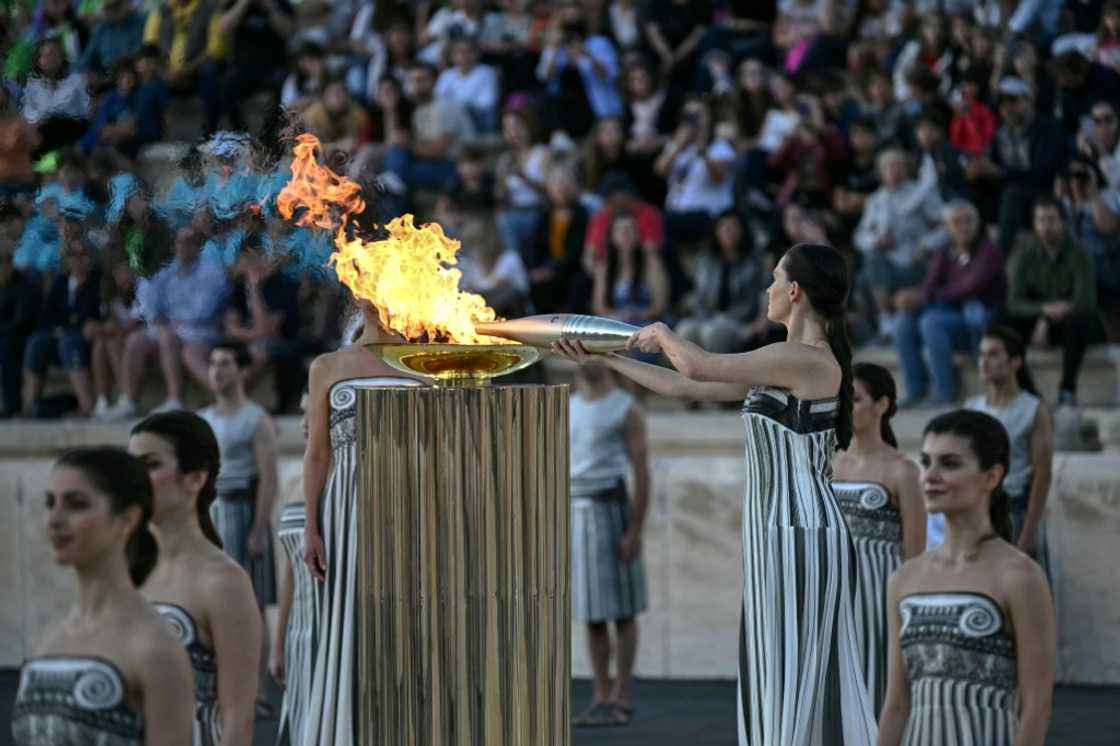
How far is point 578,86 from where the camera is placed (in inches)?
531

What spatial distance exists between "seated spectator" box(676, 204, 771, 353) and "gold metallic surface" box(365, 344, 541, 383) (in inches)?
266

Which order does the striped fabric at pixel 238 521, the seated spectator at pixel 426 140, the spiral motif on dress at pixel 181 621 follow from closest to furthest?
the spiral motif on dress at pixel 181 621 < the striped fabric at pixel 238 521 < the seated spectator at pixel 426 140

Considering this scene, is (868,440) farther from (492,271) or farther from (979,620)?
(492,271)

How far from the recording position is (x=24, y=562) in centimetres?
1123

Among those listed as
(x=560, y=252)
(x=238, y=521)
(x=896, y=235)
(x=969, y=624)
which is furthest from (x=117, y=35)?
(x=969, y=624)

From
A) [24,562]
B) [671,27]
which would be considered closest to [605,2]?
[671,27]

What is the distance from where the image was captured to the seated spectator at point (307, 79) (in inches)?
547

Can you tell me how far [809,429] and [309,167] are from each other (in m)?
1.85

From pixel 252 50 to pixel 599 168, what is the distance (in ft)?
10.5

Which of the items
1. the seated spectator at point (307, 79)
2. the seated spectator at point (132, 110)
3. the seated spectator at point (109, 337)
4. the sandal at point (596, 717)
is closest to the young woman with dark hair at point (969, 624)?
the sandal at point (596, 717)

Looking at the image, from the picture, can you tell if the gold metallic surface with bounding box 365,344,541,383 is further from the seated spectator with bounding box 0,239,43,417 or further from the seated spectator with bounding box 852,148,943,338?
the seated spectator with bounding box 0,239,43,417

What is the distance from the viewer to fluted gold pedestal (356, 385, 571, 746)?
434 centimetres

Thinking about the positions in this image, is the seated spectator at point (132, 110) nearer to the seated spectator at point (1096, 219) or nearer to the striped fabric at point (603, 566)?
the striped fabric at point (603, 566)

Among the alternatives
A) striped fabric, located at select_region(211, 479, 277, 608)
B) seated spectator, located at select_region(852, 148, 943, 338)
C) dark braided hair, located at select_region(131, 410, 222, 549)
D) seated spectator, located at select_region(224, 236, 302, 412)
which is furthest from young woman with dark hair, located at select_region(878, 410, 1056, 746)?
seated spectator, located at select_region(224, 236, 302, 412)
